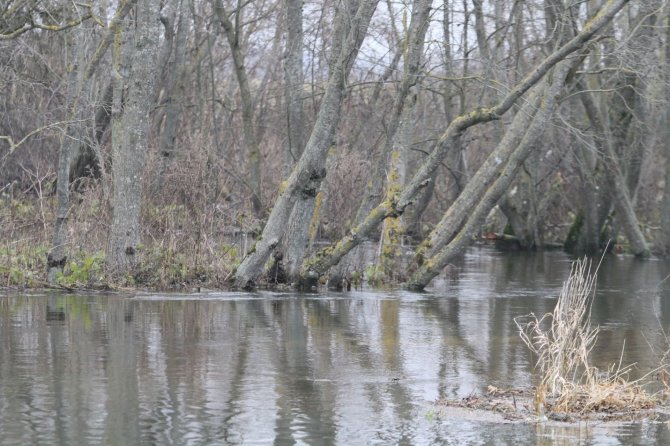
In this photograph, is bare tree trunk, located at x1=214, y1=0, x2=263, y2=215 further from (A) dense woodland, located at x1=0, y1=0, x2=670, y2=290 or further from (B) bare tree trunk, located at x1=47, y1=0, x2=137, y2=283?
(B) bare tree trunk, located at x1=47, y1=0, x2=137, y2=283

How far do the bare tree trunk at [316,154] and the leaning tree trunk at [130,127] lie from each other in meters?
2.07

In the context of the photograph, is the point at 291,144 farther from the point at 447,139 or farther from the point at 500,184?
the point at 500,184

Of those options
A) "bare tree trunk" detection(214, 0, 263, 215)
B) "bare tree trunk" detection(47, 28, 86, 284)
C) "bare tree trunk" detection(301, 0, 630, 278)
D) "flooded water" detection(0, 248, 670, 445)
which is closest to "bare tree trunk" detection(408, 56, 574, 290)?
"flooded water" detection(0, 248, 670, 445)

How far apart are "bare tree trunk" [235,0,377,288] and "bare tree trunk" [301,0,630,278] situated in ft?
3.85

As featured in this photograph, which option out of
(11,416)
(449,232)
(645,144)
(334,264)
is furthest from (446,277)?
(11,416)

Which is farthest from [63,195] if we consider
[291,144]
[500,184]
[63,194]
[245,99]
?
[245,99]

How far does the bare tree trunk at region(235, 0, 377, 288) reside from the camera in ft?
59.4

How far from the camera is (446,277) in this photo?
966 inches

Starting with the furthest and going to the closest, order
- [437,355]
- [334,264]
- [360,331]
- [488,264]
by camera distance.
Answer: [488,264] → [334,264] → [360,331] → [437,355]

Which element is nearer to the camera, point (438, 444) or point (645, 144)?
point (438, 444)

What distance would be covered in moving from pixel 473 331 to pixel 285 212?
4.76 m

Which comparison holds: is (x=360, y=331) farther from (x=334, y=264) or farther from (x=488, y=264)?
(x=488, y=264)

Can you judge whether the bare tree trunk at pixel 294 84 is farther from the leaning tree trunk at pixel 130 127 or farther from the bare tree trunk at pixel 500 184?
the leaning tree trunk at pixel 130 127

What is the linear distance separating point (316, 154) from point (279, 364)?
273 inches
